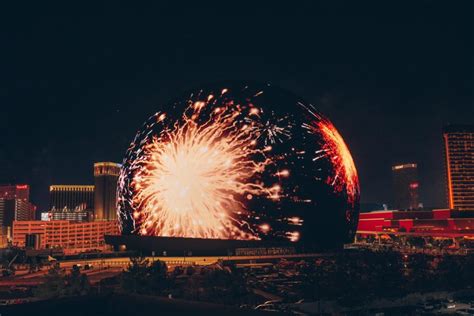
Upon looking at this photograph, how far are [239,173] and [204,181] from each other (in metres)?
3.41

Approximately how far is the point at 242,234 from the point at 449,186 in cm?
13531

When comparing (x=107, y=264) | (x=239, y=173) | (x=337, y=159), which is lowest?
(x=107, y=264)

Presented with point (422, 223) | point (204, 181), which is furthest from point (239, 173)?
point (422, 223)

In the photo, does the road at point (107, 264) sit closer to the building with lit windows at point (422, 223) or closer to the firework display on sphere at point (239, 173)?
the firework display on sphere at point (239, 173)

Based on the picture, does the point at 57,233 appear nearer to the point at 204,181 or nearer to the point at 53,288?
the point at 204,181

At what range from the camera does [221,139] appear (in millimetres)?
43281

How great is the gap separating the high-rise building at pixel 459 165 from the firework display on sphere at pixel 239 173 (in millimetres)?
120276

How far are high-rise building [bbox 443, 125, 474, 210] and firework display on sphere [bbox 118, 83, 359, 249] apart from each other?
120 metres

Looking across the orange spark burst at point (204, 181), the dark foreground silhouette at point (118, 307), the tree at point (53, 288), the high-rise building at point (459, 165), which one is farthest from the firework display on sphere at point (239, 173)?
the high-rise building at point (459, 165)

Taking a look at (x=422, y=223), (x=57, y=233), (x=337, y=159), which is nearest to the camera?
(x=337, y=159)

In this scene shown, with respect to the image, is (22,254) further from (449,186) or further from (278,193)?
(449,186)

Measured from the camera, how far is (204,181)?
4256 centimetres

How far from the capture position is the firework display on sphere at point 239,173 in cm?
4222

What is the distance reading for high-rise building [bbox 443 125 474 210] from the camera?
152375 mm
